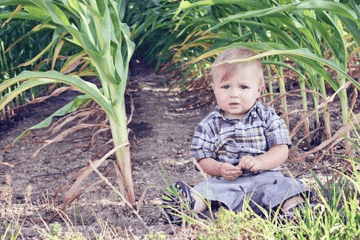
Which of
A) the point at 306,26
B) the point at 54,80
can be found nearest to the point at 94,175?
the point at 54,80

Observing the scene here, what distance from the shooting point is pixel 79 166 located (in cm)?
262

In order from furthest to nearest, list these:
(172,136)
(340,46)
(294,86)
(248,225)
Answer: (294,86)
(172,136)
(340,46)
(248,225)

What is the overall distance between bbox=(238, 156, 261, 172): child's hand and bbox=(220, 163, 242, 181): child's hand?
0.7 inches

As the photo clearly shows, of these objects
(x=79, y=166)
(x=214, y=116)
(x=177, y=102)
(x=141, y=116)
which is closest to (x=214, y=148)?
(x=214, y=116)

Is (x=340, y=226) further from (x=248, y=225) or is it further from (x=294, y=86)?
(x=294, y=86)

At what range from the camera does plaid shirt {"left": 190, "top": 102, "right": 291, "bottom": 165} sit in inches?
72.4

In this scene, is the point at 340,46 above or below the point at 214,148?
above

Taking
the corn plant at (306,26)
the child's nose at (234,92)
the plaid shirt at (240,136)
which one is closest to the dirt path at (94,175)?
the plaid shirt at (240,136)

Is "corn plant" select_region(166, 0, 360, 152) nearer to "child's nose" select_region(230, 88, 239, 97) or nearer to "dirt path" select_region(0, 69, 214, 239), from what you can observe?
"child's nose" select_region(230, 88, 239, 97)

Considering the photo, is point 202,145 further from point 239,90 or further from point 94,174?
point 94,174

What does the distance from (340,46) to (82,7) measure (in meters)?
0.80

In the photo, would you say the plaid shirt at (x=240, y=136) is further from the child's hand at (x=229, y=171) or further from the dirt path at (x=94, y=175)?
the dirt path at (x=94, y=175)

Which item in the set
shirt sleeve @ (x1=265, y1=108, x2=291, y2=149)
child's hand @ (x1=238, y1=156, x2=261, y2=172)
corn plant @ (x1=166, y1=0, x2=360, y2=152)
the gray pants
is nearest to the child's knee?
the gray pants

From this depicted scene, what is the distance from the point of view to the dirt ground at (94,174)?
181 cm
